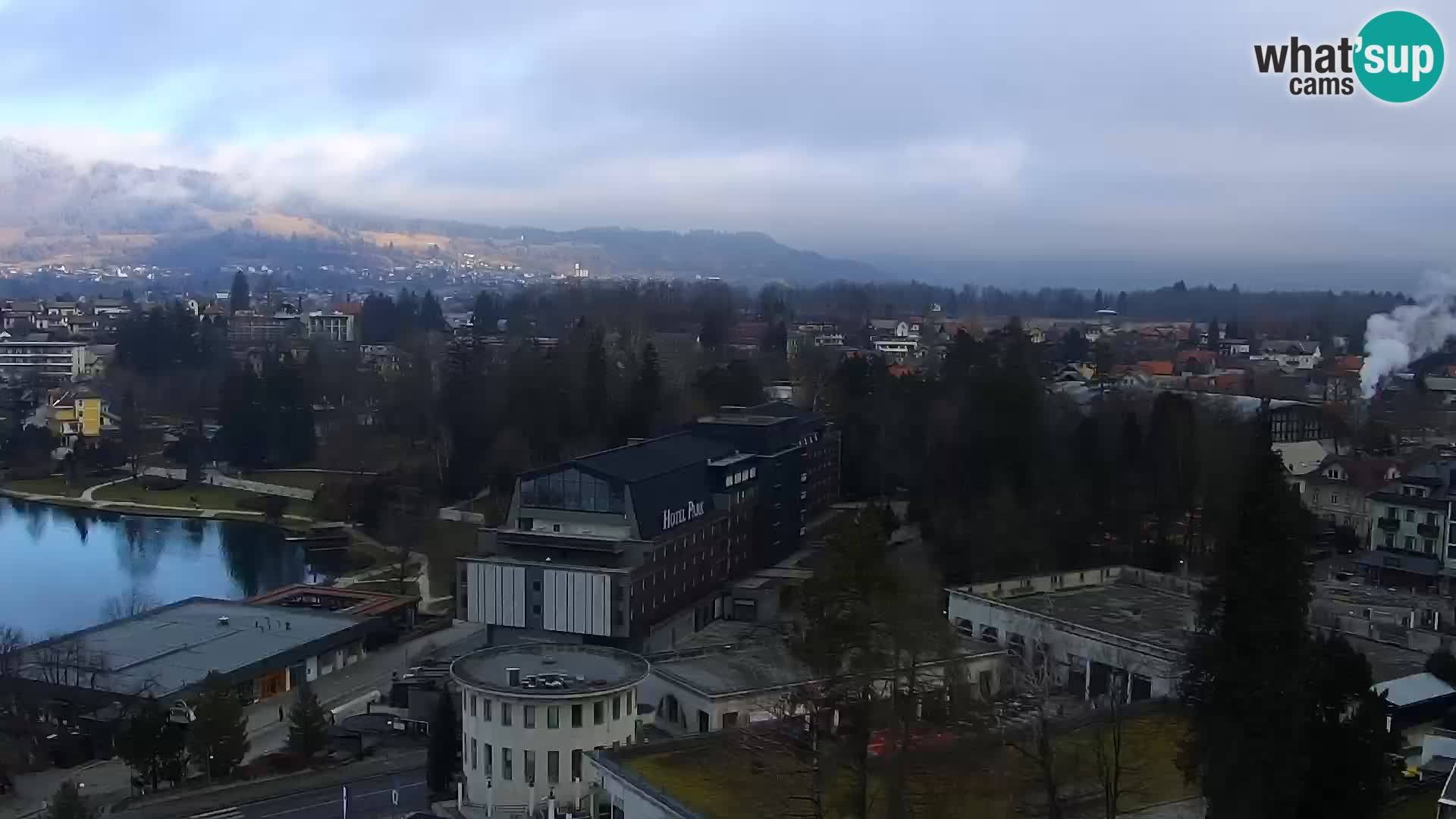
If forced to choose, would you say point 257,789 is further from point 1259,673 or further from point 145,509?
point 145,509

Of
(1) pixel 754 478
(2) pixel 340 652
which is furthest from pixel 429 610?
(1) pixel 754 478

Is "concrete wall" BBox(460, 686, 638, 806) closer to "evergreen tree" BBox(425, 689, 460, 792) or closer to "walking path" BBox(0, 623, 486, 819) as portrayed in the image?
"evergreen tree" BBox(425, 689, 460, 792)

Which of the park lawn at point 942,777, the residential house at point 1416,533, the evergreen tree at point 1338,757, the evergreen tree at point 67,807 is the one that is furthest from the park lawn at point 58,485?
the evergreen tree at point 1338,757

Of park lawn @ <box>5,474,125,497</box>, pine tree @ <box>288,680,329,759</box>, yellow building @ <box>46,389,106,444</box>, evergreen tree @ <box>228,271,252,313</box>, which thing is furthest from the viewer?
evergreen tree @ <box>228,271,252,313</box>

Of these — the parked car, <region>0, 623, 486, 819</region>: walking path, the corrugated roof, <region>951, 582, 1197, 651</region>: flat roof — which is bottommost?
<region>0, 623, 486, 819</region>: walking path

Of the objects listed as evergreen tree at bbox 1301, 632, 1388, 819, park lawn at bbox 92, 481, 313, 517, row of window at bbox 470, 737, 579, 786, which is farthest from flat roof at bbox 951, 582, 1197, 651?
park lawn at bbox 92, 481, 313, 517

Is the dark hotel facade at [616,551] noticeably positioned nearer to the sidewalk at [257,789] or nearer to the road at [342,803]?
the sidewalk at [257,789]
